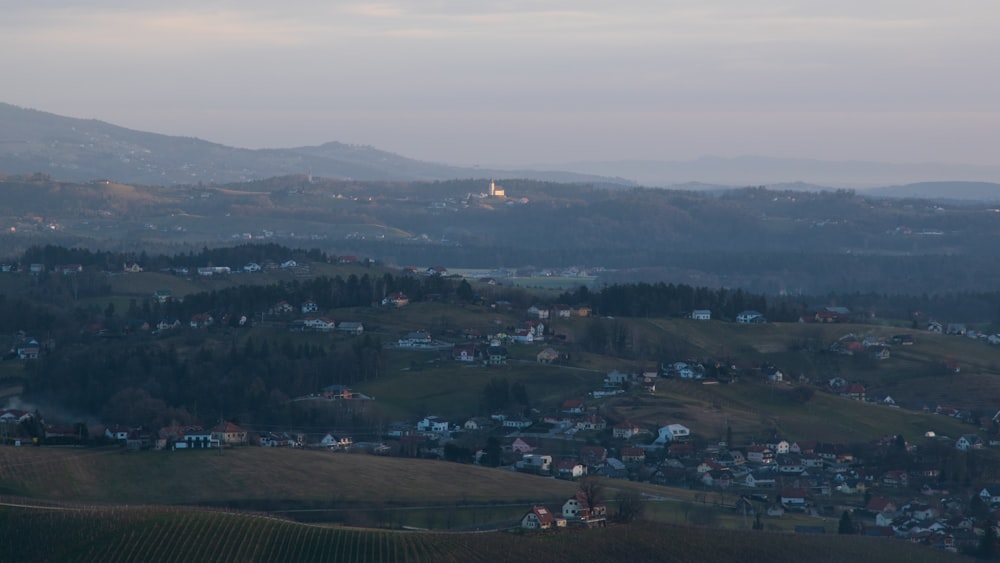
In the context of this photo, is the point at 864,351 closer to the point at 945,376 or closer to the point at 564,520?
the point at 945,376

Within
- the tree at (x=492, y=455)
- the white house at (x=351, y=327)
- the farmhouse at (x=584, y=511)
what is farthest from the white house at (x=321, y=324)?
the farmhouse at (x=584, y=511)

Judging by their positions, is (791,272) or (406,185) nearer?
(791,272)

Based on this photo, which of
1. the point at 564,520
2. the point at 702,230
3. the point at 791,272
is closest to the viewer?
the point at 564,520

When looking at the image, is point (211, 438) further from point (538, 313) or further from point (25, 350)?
point (538, 313)

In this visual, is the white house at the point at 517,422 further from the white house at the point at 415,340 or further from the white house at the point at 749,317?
the white house at the point at 749,317

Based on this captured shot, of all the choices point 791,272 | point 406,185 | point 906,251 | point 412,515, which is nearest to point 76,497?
point 412,515

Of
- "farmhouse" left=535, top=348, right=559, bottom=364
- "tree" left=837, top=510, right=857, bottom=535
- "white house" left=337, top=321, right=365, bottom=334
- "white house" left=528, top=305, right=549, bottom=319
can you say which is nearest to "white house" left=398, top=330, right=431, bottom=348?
"white house" left=337, top=321, right=365, bottom=334

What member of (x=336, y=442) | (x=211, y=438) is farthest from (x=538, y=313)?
(x=211, y=438)

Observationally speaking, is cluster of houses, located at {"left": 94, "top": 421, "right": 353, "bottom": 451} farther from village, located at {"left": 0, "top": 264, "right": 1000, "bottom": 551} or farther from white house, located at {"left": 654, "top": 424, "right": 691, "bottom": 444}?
white house, located at {"left": 654, "top": 424, "right": 691, "bottom": 444}

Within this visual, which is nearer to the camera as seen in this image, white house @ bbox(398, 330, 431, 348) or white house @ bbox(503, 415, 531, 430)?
white house @ bbox(503, 415, 531, 430)
